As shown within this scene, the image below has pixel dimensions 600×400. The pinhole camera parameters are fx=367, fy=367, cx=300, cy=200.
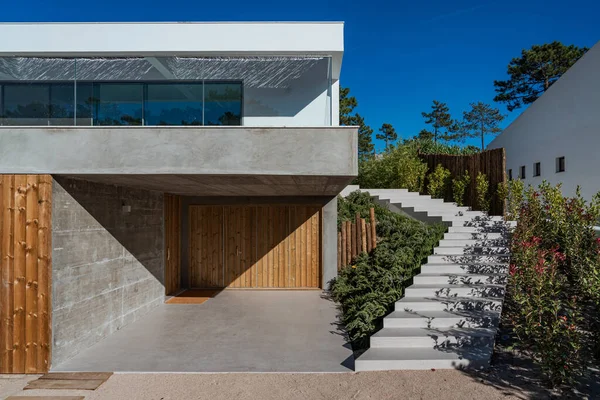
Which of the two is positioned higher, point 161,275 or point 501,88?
point 501,88

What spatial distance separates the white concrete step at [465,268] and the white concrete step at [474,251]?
43 centimetres

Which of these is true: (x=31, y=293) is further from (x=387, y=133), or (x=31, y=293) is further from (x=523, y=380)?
(x=387, y=133)

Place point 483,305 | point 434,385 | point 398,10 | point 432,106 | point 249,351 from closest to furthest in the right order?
point 434,385
point 249,351
point 483,305
point 398,10
point 432,106

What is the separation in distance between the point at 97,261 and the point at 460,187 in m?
9.05

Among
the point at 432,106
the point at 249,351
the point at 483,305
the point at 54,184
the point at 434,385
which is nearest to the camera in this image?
the point at 434,385

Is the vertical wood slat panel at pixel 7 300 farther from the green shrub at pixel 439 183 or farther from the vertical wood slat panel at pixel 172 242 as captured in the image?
the green shrub at pixel 439 183

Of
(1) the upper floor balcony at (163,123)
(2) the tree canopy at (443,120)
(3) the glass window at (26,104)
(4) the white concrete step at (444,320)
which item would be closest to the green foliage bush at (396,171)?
(1) the upper floor balcony at (163,123)

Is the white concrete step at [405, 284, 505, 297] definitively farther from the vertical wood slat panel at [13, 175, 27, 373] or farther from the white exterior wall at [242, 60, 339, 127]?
the vertical wood slat panel at [13, 175, 27, 373]

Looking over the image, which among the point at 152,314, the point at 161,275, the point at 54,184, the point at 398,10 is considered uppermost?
the point at 398,10

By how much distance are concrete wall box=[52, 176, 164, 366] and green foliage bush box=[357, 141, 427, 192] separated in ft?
24.5

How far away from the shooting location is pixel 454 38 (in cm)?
1927

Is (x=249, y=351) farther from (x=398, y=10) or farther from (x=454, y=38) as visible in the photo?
(x=454, y=38)

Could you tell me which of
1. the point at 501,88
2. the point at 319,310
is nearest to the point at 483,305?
the point at 319,310

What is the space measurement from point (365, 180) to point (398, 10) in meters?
7.01
